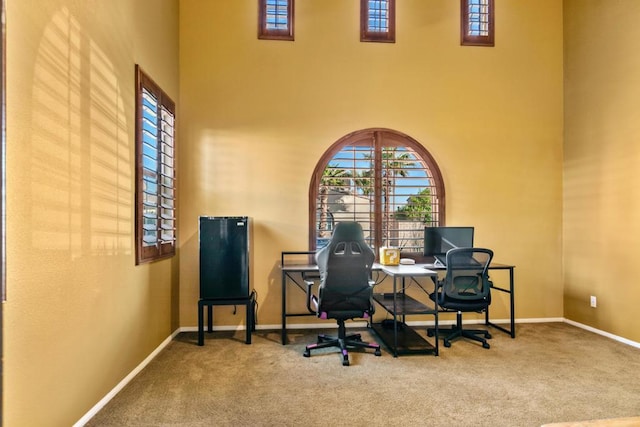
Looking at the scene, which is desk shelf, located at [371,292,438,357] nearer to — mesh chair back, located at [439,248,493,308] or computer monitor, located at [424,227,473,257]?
mesh chair back, located at [439,248,493,308]

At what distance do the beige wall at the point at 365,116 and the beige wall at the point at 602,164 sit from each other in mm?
170

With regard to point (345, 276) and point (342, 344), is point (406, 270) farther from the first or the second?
point (342, 344)

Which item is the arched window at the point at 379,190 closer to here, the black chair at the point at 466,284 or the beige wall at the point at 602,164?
the black chair at the point at 466,284

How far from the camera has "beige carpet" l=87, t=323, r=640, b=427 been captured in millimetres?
2387

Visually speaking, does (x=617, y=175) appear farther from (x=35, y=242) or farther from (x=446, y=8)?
(x=35, y=242)

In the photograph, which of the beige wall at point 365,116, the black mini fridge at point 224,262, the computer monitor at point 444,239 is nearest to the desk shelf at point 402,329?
the computer monitor at point 444,239

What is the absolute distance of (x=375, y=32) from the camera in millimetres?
4535

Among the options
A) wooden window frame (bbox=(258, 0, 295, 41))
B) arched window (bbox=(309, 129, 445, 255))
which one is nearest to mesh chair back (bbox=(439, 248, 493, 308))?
arched window (bbox=(309, 129, 445, 255))

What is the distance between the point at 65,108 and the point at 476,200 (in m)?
4.32

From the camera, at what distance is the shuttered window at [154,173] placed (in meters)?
3.18

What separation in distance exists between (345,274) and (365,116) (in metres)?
2.18

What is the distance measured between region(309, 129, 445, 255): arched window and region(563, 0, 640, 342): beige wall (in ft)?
5.62

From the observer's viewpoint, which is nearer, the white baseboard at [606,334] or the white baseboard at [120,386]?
the white baseboard at [120,386]

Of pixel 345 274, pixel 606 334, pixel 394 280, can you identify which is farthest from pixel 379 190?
pixel 606 334
